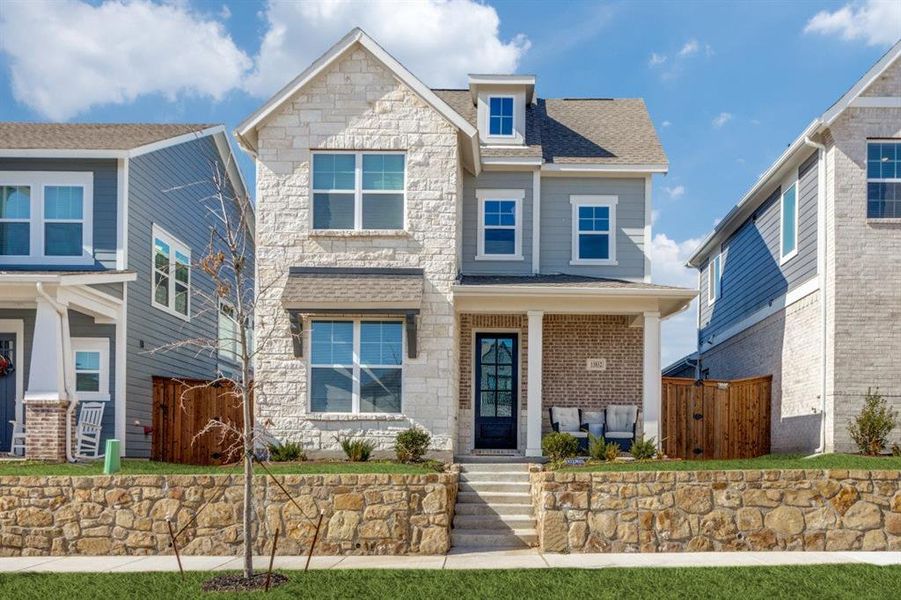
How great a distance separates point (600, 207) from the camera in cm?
1781

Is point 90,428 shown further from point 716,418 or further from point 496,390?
point 716,418

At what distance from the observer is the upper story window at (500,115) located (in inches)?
716

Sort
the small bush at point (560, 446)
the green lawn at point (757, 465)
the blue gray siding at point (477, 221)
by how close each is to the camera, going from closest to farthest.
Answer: the green lawn at point (757, 465), the small bush at point (560, 446), the blue gray siding at point (477, 221)

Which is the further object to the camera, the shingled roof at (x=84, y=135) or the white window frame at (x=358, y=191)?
the shingled roof at (x=84, y=135)

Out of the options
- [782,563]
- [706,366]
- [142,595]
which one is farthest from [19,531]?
[706,366]

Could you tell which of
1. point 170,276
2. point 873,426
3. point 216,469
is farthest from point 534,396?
point 170,276

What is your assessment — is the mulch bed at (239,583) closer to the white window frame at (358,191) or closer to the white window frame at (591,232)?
the white window frame at (358,191)

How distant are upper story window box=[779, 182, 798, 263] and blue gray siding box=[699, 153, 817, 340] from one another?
0.60 ft

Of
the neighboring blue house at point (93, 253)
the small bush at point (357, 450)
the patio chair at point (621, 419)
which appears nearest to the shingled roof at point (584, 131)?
the patio chair at point (621, 419)

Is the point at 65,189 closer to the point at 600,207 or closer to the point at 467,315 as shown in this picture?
the point at 467,315

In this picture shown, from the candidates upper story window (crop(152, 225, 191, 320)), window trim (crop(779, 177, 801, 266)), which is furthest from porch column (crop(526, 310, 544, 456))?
upper story window (crop(152, 225, 191, 320))

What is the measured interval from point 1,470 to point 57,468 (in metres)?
0.70

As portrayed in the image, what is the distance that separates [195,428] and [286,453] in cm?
350

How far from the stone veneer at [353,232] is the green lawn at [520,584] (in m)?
5.24
